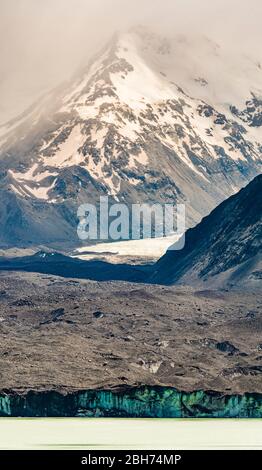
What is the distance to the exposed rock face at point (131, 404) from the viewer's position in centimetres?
18225

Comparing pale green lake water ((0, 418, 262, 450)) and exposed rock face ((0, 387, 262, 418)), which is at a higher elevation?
pale green lake water ((0, 418, 262, 450))

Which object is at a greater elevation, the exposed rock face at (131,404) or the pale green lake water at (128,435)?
the pale green lake water at (128,435)

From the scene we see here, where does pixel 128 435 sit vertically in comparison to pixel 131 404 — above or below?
Answer: above

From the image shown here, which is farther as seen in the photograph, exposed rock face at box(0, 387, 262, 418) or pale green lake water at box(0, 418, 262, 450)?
exposed rock face at box(0, 387, 262, 418)

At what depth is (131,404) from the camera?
609 feet

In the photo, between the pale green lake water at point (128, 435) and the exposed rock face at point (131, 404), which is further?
the exposed rock face at point (131, 404)

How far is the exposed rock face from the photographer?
598 feet

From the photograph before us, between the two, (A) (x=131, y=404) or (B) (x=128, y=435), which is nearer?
(B) (x=128, y=435)
